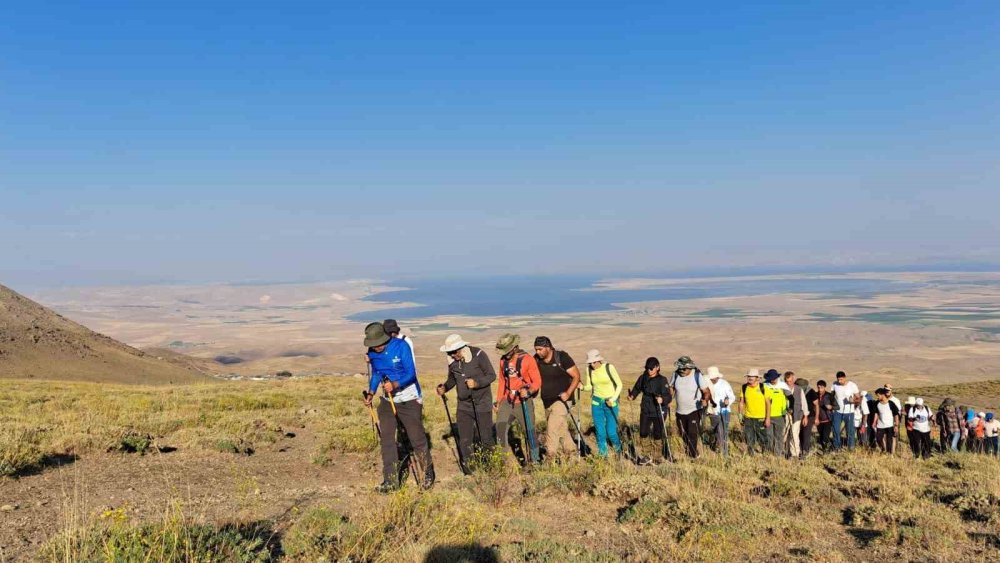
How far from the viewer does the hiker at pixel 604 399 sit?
8.29 meters

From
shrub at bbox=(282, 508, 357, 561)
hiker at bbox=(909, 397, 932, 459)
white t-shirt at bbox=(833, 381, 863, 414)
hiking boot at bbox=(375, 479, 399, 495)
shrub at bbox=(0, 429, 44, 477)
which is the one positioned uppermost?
shrub at bbox=(0, 429, 44, 477)

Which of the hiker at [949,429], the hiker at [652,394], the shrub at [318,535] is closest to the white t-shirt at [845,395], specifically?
the hiker at [949,429]

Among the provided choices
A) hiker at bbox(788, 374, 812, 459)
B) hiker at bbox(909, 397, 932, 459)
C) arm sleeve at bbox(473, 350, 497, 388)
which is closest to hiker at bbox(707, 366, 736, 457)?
hiker at bbox(788, 374, 812, 459)

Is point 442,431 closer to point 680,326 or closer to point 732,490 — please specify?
point 732,490

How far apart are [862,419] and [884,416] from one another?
1.49 ft

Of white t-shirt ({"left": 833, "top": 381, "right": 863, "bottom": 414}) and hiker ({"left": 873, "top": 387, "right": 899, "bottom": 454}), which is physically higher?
white t-shirt ({"left": 833, "top": 381, "right": 863, "bottom": 414})

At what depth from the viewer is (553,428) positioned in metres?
8.19

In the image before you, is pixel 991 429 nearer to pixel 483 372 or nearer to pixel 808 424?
pixel 808 424

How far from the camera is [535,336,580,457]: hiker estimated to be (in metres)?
8.15

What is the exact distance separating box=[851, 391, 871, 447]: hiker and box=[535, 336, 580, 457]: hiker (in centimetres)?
629

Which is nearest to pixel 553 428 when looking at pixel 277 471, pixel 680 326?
pixel 277 471

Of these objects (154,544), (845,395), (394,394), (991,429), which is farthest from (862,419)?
(154,544)

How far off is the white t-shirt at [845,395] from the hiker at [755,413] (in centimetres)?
247

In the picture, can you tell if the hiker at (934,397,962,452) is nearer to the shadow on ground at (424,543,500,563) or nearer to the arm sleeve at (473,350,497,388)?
the arm sleeve at (473,350,497,388)
